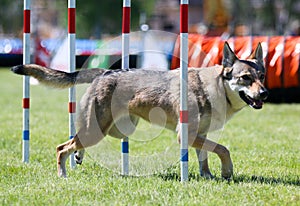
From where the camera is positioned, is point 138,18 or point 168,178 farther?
point 138,18

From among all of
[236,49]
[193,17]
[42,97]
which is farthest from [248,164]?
[193,17]

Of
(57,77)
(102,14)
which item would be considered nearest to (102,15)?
(102,14)

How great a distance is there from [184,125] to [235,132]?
432 centimetres

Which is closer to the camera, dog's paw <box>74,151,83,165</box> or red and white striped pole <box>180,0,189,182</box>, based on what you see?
red and white striped pole <box>180,0,189,182</box>

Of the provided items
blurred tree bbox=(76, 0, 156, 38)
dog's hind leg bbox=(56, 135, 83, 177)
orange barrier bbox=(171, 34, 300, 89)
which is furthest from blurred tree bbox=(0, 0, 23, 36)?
dog's hind leg bbox=(56, 135, 83, 177)

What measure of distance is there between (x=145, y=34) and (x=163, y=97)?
13.5m

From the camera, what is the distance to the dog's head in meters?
5.90

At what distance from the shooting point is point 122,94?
6.30 metres

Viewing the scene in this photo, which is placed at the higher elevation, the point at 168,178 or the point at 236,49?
the point at 236,49

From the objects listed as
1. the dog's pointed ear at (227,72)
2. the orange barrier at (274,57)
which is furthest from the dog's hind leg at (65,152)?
the orange barrier at (274,57)

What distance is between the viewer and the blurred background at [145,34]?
1377cm

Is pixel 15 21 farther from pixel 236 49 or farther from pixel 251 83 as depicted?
pixel 251 83

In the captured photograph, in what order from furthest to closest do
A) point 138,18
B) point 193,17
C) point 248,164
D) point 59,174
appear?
point 193,17 → point 138,18 → point 248,164 → point 59,174

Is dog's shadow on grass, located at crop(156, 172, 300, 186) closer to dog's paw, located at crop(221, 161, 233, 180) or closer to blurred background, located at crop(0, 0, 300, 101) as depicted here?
dog's paw, located at crop(221, 161, 233, 180)
